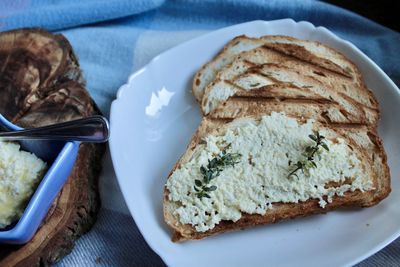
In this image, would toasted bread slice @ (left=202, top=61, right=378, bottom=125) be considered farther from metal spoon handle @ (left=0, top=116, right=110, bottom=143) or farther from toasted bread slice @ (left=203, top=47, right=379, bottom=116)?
metal spoon handle @ (left=0, top=116, right=110, bottom=143)

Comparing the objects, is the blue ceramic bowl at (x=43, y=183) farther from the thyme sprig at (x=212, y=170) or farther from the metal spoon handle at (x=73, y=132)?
the thyme sprig at (x=212, y=170)

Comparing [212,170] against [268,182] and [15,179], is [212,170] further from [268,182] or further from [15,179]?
[15,179]

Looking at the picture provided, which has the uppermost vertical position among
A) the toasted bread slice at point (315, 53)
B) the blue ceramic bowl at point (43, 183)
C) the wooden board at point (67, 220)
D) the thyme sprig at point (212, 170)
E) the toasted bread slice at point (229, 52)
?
the toasted bread slice at point (315, 53)

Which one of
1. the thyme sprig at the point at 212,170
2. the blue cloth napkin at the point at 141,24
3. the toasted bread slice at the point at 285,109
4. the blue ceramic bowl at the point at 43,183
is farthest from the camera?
the blue cloth napkin at the point at 141,24

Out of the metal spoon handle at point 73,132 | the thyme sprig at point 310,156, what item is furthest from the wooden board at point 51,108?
the thyme sprig at point 310,156

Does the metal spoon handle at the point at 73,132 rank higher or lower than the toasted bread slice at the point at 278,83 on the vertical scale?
lower

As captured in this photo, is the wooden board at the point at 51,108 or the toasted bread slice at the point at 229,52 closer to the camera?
the wooden board at the point at 51,108
